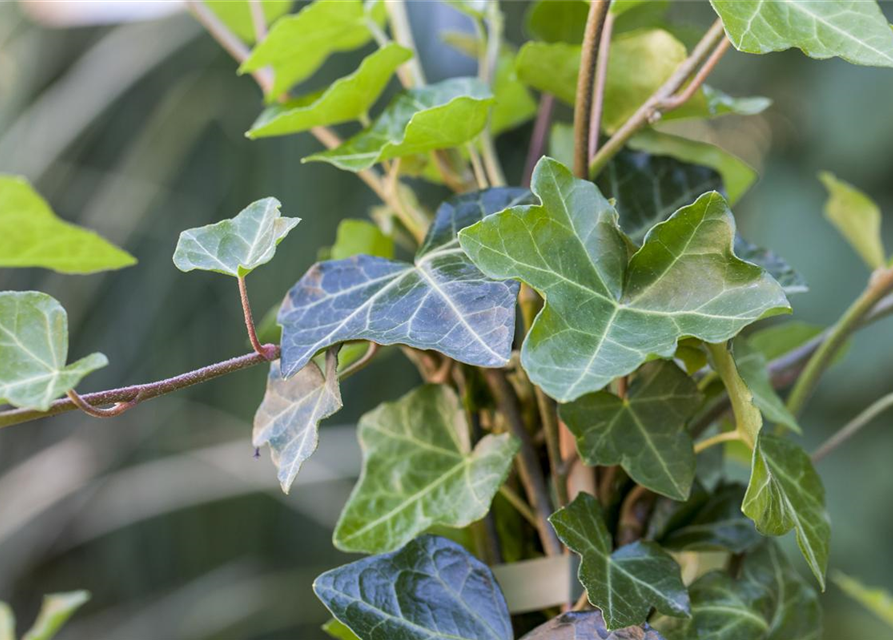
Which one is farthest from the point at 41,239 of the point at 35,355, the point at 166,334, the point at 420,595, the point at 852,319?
the point at 166,334

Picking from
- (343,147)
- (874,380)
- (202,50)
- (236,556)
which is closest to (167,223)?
(202,50)

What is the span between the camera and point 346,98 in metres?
0.32

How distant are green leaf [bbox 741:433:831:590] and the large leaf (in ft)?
0.26

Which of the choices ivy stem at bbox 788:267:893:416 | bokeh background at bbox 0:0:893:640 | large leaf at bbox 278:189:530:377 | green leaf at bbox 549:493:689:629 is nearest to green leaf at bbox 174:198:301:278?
large leaf at bbox 278:189:530:377

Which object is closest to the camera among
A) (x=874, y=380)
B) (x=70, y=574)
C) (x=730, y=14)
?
(x=730, y=14)

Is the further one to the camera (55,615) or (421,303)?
(55,615)

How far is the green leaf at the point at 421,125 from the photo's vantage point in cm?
27

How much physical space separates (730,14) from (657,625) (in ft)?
0.70

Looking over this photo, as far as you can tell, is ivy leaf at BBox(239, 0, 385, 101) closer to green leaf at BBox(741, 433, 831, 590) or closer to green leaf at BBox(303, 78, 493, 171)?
green leaf at BBox(303, 78, 493, 171)

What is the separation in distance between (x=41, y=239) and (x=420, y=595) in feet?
0.76

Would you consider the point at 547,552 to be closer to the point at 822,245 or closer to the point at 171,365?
the point at 171,365

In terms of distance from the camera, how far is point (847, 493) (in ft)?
4.69

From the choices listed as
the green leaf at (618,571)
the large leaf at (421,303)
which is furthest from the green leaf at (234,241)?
the green leaf at (618,571)

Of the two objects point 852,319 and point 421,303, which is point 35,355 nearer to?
point 421,303
